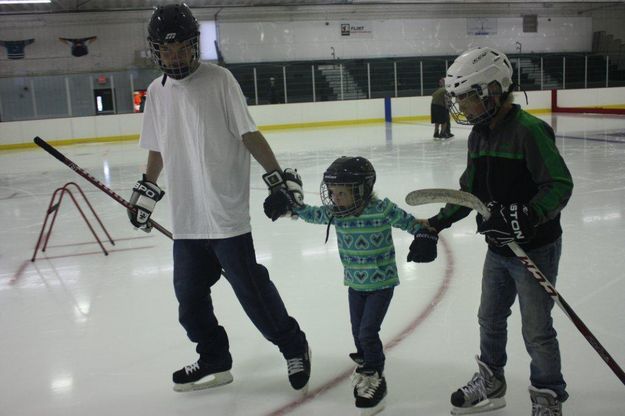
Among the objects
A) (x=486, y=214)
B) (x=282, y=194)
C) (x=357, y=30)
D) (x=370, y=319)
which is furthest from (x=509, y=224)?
→ (x=357, y=30)

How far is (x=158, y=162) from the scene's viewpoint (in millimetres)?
2541

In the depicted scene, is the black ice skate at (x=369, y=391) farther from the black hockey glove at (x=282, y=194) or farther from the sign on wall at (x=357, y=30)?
the sign on wall at (x=357, y=30)

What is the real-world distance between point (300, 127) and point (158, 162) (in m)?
15.3

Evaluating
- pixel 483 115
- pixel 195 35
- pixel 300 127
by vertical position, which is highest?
pixel 195 35

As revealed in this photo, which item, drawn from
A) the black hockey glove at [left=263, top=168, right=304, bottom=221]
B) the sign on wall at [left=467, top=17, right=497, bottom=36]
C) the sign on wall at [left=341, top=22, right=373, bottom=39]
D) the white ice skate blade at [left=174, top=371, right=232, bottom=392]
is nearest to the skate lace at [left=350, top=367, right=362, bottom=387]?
the white ice skate blade at [left=174, top=371, right=232, bottom=392]

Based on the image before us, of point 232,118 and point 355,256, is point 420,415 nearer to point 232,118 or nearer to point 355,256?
point 355,256

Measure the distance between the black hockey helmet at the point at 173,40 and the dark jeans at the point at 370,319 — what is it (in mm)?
986

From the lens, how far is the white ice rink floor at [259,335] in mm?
2371

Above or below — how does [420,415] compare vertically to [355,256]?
below

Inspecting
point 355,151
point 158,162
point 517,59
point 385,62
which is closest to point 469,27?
point 517,59

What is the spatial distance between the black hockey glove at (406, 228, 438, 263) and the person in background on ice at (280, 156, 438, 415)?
0.05 metres

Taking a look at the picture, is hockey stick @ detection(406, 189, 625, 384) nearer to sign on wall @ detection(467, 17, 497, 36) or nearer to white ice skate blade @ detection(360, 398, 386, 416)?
white ice skate blade @ detection(360, 398, 386, 416)

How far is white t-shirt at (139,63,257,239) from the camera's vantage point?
87.5 inches

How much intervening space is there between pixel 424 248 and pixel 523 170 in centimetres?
39
